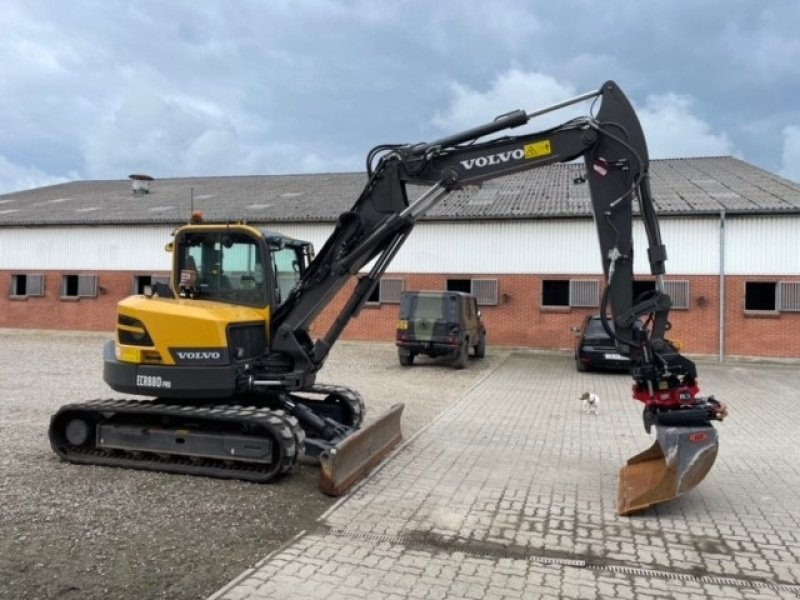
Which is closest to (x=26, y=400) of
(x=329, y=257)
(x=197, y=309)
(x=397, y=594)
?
(x=197, y=309)

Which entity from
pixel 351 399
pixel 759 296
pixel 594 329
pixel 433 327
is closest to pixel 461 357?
pixel 433 327

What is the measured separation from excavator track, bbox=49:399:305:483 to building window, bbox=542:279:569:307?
17.3 metres

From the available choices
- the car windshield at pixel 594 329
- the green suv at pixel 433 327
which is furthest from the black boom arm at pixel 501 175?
the car windshield at pixel 594 329

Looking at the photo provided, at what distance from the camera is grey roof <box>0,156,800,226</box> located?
22609mm

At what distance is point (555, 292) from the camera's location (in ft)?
75.0

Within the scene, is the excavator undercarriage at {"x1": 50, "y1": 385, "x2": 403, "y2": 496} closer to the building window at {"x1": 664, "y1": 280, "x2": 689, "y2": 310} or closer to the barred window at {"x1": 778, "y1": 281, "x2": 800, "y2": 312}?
the building window at {"x1": 664, "y1": 280, "x2": 689, "y2": 310}

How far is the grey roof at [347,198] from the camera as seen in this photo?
22.6 m

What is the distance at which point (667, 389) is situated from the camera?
5.87 m

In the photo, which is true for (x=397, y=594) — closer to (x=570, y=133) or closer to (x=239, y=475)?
(x=239, y=475)

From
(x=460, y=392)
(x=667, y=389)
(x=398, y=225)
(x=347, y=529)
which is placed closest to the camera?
(x=347, y=529)

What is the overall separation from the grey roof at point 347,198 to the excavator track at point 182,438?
14.2m

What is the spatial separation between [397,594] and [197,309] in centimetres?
378

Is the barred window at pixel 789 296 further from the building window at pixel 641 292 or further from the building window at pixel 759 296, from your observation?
the building window at pixel 641 292

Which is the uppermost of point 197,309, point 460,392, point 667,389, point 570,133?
Answer: point 570,133
